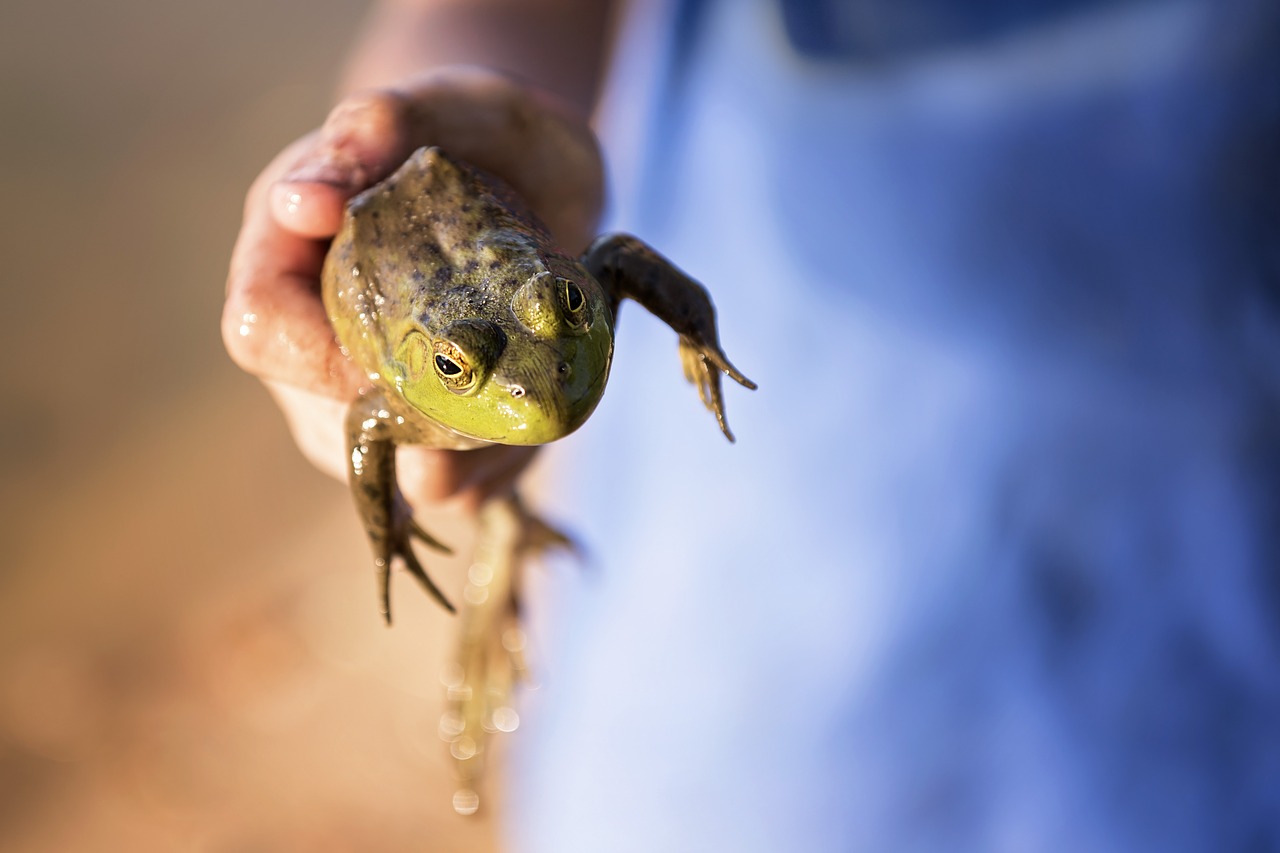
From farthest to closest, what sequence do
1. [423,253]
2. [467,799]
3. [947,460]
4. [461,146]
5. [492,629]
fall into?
1. [467,799]
2. [492,629]
3. [947,460]
4. [461,146]
5. [423,253]

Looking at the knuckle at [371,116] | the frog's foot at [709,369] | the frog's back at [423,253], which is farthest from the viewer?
the knuckle at [371,116]

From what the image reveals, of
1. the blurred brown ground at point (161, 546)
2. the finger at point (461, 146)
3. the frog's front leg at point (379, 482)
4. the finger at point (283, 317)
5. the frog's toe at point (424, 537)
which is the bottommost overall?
the blurred brown ground at point (161, 546)

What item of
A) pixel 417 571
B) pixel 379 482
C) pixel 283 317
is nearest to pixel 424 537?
pixel 417 571

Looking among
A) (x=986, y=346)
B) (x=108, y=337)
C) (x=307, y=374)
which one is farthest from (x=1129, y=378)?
(x=108, y=337)

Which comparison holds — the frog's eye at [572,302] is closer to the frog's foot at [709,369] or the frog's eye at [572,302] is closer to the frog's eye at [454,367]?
the frog's eye at [454,367]

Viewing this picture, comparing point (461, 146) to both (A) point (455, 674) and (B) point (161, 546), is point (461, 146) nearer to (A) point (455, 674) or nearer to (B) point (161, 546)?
(A) point (455, 674)

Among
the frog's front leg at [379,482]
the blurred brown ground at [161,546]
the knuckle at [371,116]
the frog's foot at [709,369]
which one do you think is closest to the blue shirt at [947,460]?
the frog's foot at [709,369]
